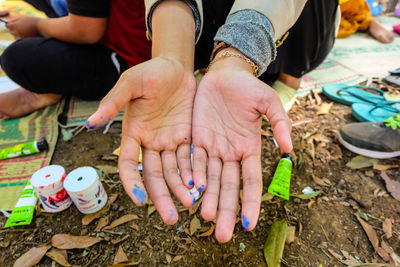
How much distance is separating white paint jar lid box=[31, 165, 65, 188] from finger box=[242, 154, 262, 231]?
97 centimetres

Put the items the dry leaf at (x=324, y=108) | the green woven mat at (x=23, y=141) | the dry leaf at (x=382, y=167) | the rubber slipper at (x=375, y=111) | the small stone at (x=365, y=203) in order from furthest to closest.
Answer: the dry leaf at (x=324, y=108)
the rubber slipper at (x=375, y=111)
the dry leaf at (x=382, y=167)
the green woven mat at (x=23, y=141)
the small stone at (x=365, y=203)

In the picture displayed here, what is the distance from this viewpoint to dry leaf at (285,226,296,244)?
3.87 feet

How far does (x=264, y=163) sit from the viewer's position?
1.59 meters

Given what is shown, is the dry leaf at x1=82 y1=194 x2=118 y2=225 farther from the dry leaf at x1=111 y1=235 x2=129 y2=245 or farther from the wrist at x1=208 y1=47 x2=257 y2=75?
the wrist at x1=208 y1=47 x2=257 y2=75

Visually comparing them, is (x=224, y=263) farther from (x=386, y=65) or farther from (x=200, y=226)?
(x=386, y=65)

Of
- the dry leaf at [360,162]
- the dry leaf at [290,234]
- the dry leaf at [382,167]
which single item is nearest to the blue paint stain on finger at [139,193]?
the dry leaf at [290,234]

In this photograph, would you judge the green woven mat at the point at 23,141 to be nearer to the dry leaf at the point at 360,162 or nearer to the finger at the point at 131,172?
the finger at the point at 131,172

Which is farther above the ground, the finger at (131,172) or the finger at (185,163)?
the finger at (131,172)

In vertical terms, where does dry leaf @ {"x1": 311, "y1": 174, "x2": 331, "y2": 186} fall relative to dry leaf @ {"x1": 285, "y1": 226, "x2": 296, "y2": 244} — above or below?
above

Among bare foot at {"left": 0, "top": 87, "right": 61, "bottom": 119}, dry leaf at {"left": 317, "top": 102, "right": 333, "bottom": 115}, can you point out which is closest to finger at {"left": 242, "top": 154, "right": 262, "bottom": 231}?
dry leaf at {"left": 317, "top": 102, "right": 333, "bottom": 115}

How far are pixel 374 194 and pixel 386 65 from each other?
223cm

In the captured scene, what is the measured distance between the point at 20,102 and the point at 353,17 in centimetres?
436

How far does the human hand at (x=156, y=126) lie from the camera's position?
85cm

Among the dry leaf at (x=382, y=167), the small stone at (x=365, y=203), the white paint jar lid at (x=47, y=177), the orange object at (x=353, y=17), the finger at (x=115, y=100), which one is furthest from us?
the orange object at (x=353, y=17)
